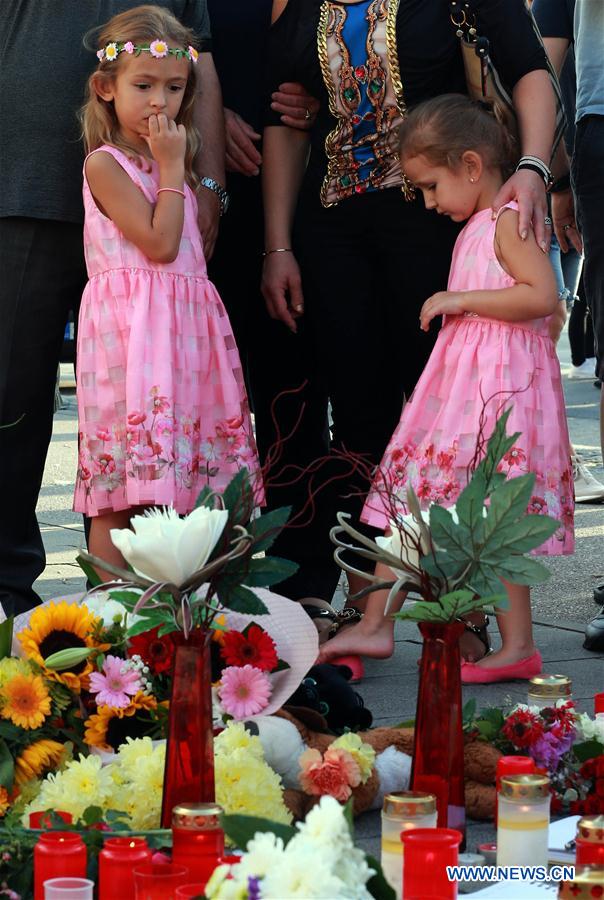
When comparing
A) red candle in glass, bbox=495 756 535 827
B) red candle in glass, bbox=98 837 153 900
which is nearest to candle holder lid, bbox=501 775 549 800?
red candle in glass, bbox=495 756 535 827

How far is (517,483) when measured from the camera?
212 cm

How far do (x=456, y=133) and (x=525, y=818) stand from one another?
2.14m

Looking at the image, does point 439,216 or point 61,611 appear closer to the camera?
point 61,611

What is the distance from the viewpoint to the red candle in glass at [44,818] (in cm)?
210

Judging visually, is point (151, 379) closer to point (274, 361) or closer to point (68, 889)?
point (274, 361)

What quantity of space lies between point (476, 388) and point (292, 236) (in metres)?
0.67

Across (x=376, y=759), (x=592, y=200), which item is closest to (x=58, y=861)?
(x=376, y=759)

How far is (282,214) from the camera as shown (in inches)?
159

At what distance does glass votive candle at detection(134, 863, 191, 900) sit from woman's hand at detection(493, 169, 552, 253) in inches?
91.6

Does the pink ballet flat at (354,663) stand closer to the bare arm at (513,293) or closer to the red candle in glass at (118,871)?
the bare arm at (513,293)

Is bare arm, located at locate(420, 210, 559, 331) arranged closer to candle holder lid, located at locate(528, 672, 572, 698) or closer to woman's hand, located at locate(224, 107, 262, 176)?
woman's hand, located at locate(224, 107, 262, 176)

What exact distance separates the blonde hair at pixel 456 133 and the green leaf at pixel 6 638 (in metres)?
1.70

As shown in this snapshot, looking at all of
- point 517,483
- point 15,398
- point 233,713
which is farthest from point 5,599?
point 517,483

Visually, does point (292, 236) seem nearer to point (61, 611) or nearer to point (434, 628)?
point (61, 611)
